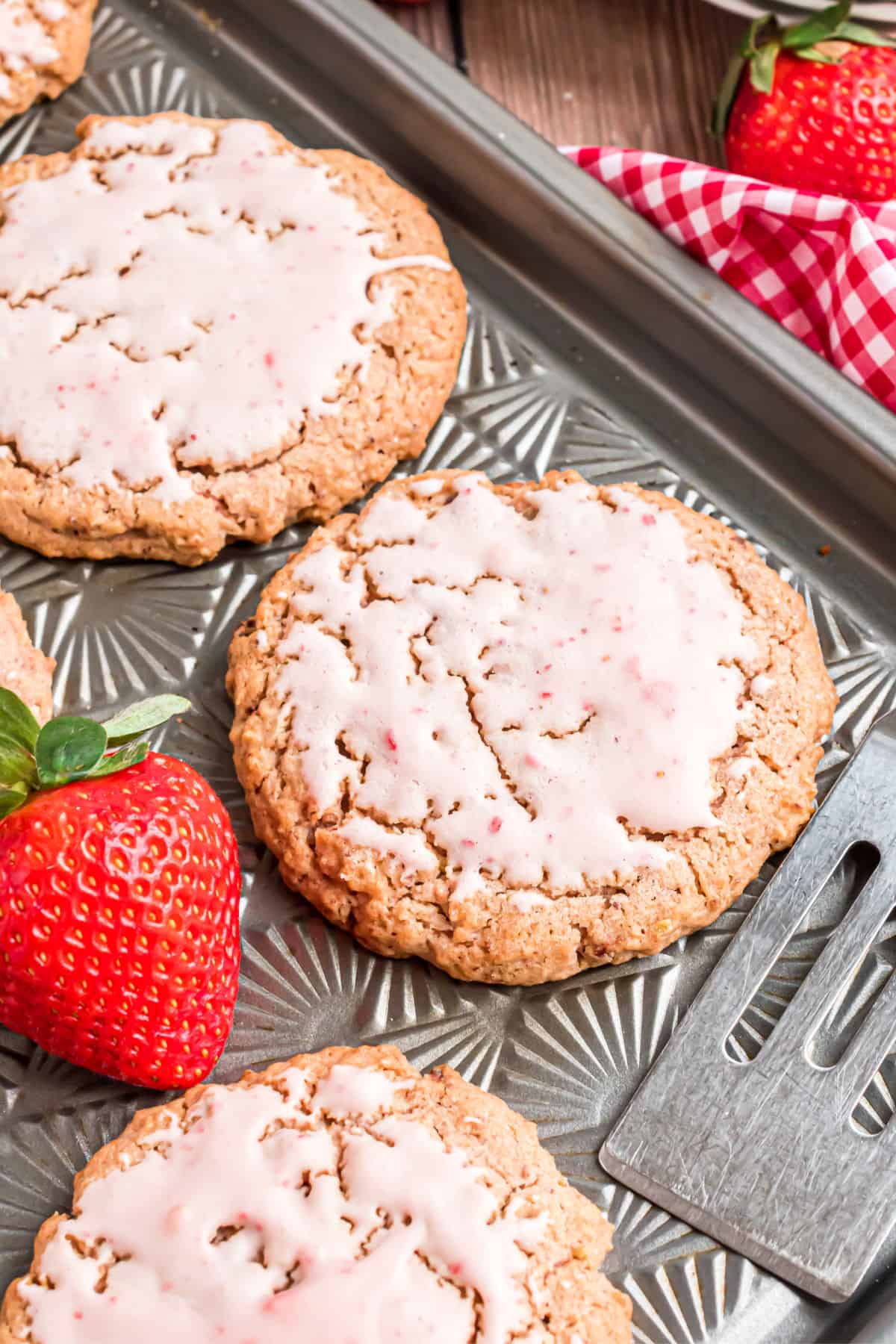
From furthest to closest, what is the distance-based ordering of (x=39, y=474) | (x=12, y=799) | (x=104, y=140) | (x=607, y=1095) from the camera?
(x=104, y=140) < (x=39, y=474) < (x=607, y=1095) < (x=12, y=799)

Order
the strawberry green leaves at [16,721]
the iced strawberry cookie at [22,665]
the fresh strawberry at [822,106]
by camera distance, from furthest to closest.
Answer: the fresh strawberry at [822,106]
the iced strawberry cookie at [22,665]
the strawberry green leaves at [16,721]

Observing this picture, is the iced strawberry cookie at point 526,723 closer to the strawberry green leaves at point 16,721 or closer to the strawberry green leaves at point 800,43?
the strawberry green leaves at point 16,721

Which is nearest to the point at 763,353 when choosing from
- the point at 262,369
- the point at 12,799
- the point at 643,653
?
the point at 643,653

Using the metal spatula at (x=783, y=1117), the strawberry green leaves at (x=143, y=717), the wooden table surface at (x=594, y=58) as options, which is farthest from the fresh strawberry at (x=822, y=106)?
the strawberry green leaves at (x=143, y=717)

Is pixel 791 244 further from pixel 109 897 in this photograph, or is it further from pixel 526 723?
pixel 109 897

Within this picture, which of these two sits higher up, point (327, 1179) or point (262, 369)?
point (262, 369)

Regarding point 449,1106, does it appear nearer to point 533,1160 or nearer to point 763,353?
point 533,1160

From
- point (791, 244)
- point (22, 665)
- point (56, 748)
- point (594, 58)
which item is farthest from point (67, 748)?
point (594, 58)
